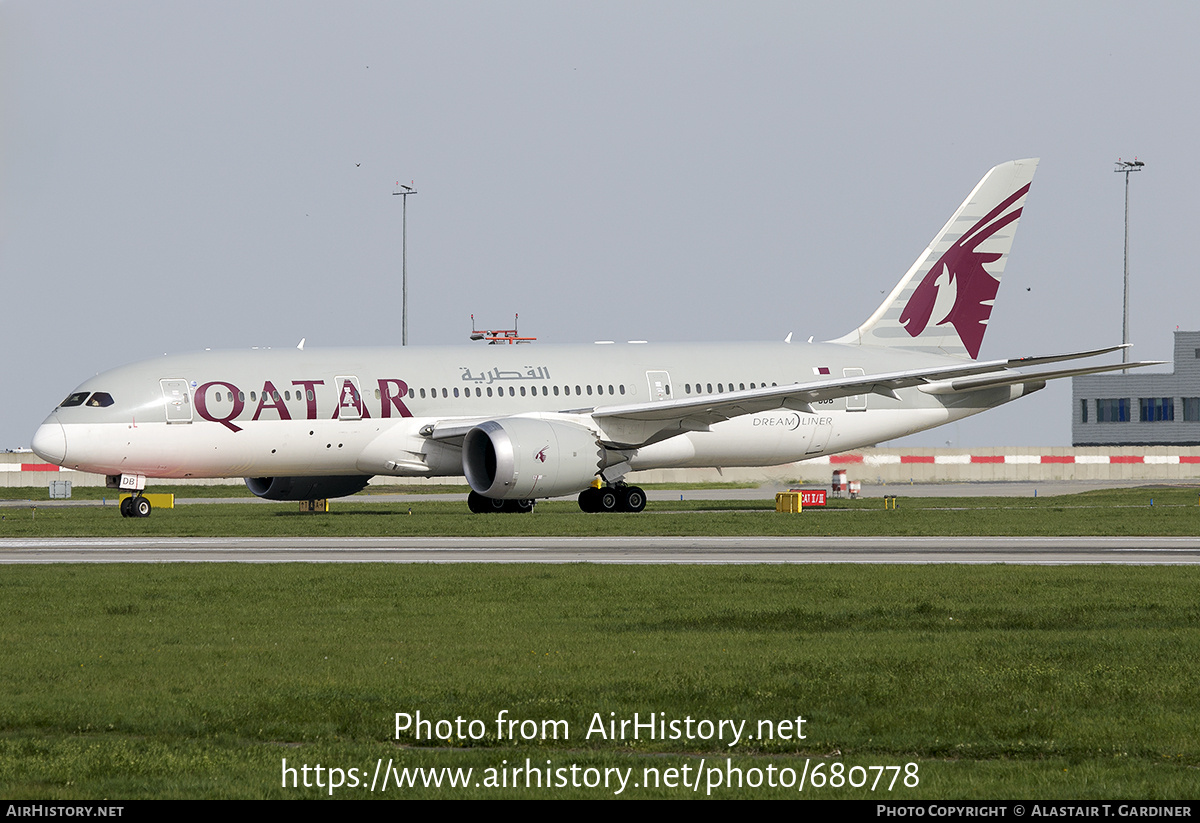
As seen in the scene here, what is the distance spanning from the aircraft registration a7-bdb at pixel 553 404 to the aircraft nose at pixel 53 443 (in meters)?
0.05

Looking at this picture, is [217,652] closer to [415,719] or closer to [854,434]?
[415,719]

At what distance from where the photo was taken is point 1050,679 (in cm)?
1228

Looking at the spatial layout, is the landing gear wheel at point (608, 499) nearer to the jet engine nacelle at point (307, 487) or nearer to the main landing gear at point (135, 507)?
the jet engine nacelle at point (307, 487)

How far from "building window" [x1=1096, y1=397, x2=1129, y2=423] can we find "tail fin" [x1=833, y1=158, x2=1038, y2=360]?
61.6 metres

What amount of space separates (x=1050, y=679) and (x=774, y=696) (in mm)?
2307

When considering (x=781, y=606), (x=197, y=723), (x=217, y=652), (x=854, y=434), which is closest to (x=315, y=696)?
(x=197, y=723)

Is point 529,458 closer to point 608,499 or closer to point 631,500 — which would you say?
point 608,499

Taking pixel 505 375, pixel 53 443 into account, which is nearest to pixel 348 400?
pixel 505 375

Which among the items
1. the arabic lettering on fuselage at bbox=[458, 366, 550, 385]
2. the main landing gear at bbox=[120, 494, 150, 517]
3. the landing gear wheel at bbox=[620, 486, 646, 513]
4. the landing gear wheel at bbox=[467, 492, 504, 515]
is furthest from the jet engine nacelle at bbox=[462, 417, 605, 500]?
the main landing gear at bbox=[120, 494, 150, 517]

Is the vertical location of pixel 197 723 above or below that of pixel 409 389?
below

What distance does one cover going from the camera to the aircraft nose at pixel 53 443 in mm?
35531

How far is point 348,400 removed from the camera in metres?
37.5

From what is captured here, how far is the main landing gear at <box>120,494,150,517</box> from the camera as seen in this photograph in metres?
37.5

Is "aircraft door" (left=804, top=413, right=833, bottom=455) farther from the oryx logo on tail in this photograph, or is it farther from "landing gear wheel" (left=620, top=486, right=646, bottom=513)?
"landing gear wheel" (left=620, top=486, right=646, bottom=513)
